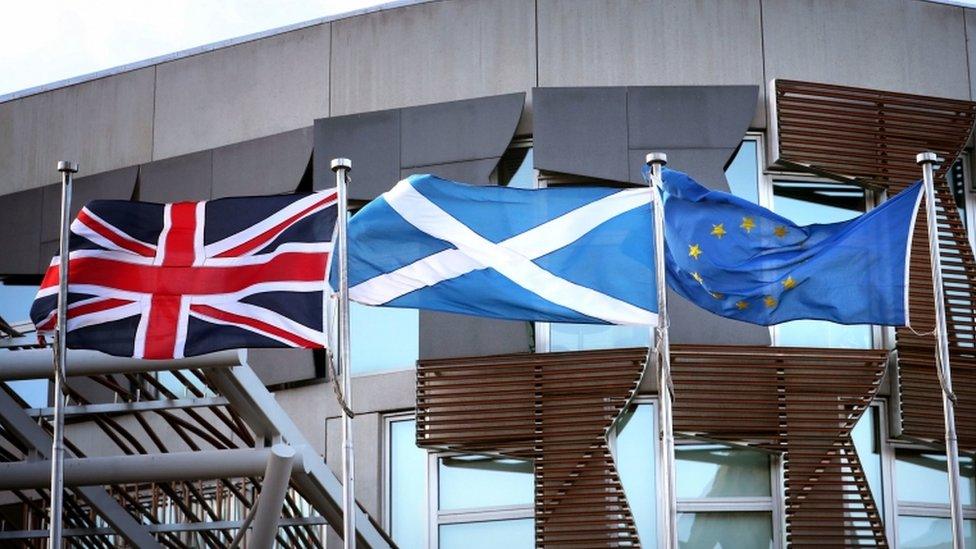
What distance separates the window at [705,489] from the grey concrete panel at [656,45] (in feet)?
10.8

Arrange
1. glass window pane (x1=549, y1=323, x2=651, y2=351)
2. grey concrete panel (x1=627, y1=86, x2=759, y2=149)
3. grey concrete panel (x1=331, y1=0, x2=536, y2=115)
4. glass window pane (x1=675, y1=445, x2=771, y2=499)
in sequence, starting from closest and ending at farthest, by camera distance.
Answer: glass window pane (x1=675, y1=445, x2=771, y2=499)
glass window pane (x1=549, y1=323, x2=651, y2=351)
grey concrete panel (x1=627, y1=86, x2=759, y2=149)
grey concrete panel (x1=331, y1=0, x2=536, y2=115)

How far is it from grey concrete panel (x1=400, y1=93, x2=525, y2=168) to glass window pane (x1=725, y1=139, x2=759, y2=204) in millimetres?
2126

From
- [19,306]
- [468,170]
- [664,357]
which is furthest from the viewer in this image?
[19,306]

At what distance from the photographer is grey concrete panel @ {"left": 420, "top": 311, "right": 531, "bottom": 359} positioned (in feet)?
53.5

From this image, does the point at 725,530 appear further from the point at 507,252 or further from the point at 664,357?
the point at 507,252

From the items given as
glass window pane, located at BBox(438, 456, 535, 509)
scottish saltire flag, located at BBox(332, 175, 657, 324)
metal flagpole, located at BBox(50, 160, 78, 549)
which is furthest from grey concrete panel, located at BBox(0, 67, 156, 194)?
scottish saltire flag, located at BBox(332, 175, 657, 324)

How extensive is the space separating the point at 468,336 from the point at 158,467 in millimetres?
3785

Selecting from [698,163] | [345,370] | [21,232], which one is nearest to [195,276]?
[345,370]

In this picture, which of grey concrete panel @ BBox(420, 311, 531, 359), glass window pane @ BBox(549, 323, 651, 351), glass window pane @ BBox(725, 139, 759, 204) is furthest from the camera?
glass window pane @ BBox(725, 139, 759, 204)

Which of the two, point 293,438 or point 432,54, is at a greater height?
point 432,54

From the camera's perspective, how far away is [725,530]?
16.0 meters

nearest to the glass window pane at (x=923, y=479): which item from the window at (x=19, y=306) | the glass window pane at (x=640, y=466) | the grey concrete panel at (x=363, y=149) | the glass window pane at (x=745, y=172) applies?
the glass window pane at (x=640, y=466)

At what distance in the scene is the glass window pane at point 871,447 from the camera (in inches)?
638

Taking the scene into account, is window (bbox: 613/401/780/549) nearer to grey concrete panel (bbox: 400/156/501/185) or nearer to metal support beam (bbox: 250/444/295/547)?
grey concrete panel (bbox: 400/156/501/185)
